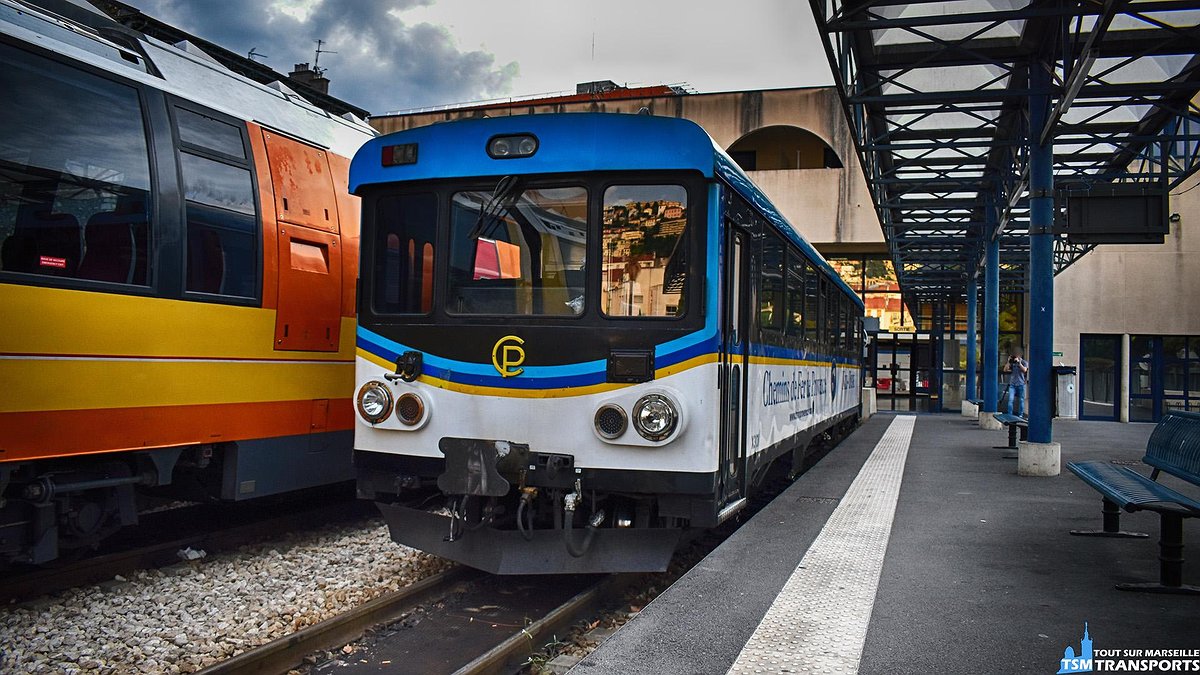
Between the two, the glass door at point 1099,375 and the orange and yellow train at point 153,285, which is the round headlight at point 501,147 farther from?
the glass door at point 1099,375

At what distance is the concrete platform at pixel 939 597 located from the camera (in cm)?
447

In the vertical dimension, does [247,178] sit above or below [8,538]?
above

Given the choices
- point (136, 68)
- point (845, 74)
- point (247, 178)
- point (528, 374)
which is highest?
point (845, 74)

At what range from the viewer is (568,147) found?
5.80m

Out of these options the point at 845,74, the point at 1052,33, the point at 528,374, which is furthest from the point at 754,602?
the point at 1052,33

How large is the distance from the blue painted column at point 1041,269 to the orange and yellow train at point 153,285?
26.6 ft

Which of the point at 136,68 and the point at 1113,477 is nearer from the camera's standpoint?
the point at 136,68

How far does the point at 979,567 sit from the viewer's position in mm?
6344

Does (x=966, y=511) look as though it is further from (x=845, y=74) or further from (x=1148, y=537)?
(x=845, y=74)

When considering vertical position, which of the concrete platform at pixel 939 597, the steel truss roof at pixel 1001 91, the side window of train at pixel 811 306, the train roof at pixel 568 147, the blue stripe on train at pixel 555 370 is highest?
the steel truss roof at pixel 1001 91

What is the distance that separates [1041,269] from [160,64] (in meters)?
9.81

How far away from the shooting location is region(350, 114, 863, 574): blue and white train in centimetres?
565

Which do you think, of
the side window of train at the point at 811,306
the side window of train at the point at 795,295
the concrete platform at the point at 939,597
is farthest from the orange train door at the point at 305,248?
the side window of train at the point at 811,306

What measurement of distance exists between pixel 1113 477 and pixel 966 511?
1665 mm
